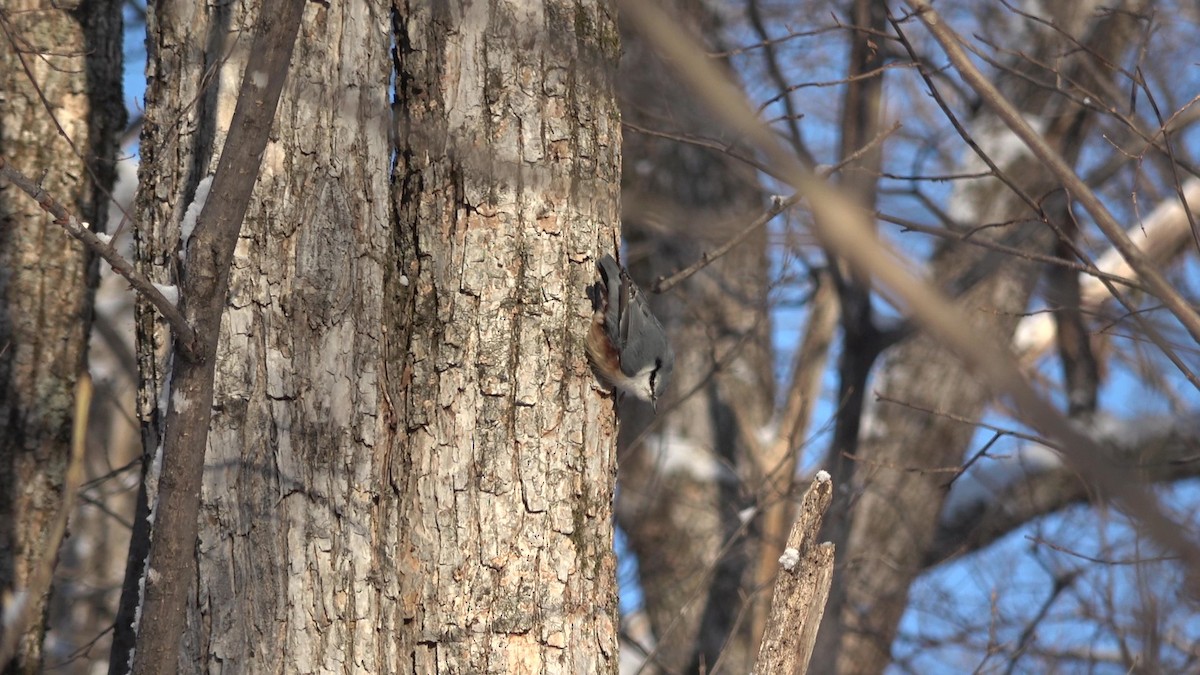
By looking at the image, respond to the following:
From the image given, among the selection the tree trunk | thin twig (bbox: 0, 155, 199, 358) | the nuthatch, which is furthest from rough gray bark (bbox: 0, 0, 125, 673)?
the tree trunk

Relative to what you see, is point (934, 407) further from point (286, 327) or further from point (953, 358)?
point (286, 327)

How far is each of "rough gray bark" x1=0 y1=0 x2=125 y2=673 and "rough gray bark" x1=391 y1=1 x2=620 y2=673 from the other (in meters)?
1.15

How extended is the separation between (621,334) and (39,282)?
5.23 feet

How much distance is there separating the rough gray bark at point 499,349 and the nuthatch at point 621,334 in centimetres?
4

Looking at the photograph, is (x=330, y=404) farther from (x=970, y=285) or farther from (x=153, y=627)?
(x=970, y=285)

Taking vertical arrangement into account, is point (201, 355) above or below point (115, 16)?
below

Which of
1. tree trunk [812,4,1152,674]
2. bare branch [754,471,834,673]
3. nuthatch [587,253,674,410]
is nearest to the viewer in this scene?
bare branch [754,471,834,673]

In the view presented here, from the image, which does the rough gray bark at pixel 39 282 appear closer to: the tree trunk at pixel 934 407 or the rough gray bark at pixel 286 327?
the rough gray bark at pixel 286 327

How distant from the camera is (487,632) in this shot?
221 cm

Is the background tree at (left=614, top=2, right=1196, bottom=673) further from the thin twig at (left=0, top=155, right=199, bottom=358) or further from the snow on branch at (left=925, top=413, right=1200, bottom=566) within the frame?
the thin twig at (left=0, top=155, right=199, bottom=358)

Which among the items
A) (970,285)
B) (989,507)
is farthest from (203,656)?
(989,507)

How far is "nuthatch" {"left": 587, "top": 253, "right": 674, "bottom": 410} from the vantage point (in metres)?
2.44

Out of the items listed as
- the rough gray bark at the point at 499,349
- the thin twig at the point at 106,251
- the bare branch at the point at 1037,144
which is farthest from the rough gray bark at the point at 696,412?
the bare branch at the point at 1037,144

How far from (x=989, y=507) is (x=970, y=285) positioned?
159 centimetres
